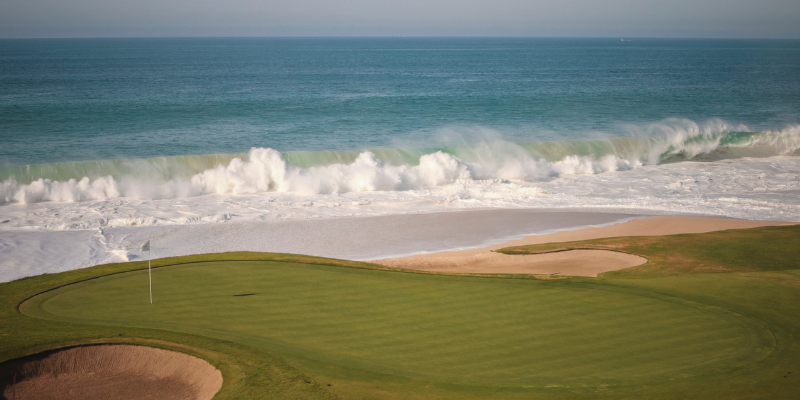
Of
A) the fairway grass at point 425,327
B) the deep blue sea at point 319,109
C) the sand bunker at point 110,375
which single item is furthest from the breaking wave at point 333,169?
the sand bunker at point 110,375

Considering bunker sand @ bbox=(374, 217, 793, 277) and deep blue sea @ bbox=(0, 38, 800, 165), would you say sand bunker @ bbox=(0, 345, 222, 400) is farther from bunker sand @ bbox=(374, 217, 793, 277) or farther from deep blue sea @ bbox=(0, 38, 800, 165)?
deep blue sea @ bbox=(0, 38, 800, 165)

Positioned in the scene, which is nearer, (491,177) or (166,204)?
(166,204)

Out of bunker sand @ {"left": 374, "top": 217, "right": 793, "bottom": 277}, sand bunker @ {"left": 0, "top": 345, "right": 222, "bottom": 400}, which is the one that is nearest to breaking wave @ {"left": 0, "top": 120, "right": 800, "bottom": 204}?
bunker sand @ {"left": 374, "top": 217, "right": 793, "bottom": 277}

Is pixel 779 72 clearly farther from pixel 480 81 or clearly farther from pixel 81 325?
pixel 81 325

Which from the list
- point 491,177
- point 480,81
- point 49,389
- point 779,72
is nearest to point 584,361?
point 49,389

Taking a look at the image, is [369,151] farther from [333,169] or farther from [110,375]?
[110,375]

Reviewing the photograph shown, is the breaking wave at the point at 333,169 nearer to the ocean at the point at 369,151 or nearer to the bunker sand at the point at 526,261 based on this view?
the ocean at the point at 369,151

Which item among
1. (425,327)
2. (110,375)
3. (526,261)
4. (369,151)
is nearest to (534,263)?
(526,261)
